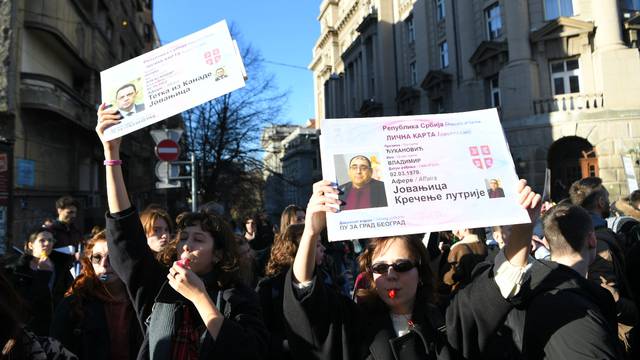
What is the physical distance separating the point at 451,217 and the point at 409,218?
22 centimetres

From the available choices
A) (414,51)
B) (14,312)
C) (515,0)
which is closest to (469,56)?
(515,0)

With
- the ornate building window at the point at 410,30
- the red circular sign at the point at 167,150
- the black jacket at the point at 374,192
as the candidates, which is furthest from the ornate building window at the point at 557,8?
the black jacket at the point at 374,192

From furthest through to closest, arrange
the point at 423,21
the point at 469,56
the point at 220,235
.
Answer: the point at 423,21, the point at 469,56, the point at 220,235

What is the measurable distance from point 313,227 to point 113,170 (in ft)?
4.26

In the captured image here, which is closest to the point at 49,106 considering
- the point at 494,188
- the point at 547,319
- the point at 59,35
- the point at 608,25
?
the point at 59,35

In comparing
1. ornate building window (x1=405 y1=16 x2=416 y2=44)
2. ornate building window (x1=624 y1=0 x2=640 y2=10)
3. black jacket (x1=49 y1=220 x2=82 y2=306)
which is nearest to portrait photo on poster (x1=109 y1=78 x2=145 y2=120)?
black jacket (x1=49 y1=220 x2=82 y2=306)

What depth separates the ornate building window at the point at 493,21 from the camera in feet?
72.9

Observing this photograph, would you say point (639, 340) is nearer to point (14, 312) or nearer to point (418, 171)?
point (418, 171)

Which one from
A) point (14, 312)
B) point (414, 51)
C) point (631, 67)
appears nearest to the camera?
point (14, 312)

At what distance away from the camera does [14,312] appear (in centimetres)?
173

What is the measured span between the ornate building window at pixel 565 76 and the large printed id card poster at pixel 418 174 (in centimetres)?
2086

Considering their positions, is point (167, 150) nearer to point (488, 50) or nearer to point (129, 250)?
point (129, 250)

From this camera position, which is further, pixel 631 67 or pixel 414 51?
pixel 414 51

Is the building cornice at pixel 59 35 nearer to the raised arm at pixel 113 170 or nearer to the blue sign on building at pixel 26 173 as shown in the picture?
the blue sign on building at pixel 26 173
